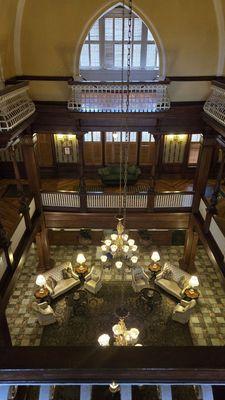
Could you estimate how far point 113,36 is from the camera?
12.0 m

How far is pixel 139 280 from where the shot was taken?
11469 mm

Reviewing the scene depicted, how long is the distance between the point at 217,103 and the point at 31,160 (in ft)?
19.4

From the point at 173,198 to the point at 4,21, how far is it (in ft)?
24.4

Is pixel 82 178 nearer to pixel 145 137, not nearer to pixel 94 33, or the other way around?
pixel 145 137

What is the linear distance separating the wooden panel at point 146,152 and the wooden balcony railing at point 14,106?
5.22m

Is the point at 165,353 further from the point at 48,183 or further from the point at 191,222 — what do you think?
the point at 48,183

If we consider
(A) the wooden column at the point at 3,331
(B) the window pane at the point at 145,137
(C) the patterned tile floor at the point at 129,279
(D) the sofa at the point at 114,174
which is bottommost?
(C) the patterned tile floor at the point at 129,279

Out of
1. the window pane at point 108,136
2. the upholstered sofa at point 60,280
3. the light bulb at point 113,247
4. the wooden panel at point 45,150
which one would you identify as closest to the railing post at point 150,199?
the window pane at point 108,136

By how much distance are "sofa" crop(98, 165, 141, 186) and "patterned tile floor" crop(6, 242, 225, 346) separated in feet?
11.5

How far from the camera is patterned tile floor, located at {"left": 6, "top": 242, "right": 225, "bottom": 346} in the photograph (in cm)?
999

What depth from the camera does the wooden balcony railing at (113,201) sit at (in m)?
10.9

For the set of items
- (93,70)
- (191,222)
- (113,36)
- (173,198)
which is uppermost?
(113,36)

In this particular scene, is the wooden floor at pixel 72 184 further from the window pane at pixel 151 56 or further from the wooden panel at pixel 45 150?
the window pane at pixel 151 56

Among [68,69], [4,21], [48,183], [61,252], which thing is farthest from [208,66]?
[61,252]
